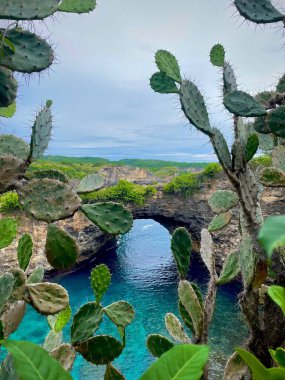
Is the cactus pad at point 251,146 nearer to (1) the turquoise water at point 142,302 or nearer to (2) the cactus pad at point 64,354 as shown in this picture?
(2) the cactus pad at point 64,354

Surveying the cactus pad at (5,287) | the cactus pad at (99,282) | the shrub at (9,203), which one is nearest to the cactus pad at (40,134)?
the cactus pad at (5,287)

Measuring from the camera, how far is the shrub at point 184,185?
11352 millimetres

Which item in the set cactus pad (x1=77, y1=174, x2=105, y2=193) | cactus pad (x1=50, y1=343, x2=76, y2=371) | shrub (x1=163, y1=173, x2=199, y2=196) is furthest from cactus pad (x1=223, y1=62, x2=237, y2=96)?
shrub (x1=163, y1=173, x2=199, y2=196)

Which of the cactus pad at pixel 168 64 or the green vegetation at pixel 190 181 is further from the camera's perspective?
the green vegetation at pixel 190 181

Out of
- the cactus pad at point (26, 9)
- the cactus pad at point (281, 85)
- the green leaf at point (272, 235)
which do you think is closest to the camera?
the green leaf at point (272, 235)

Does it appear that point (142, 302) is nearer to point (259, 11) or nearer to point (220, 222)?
point (220, 222)

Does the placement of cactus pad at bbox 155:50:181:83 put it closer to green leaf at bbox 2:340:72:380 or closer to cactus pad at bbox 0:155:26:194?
cactus pad at bbox 0:155:26:194

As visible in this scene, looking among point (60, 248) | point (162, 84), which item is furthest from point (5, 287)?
point (162, 84)

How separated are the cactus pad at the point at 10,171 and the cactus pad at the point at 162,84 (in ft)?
2.50

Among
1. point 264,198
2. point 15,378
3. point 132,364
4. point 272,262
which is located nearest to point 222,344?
point 132,364

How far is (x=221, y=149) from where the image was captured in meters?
1.59

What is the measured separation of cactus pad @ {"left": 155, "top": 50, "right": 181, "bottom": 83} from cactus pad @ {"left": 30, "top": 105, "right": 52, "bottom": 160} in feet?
2.00

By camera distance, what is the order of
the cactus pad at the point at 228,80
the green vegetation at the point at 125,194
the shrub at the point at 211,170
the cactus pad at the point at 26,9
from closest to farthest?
the cactus pad at the point at 26,9, the cactus pad at the point at 228,80, the shrub at the point at 211,170, the green vegetation at the point at 125,194

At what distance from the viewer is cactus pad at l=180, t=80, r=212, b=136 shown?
1.62 metres
